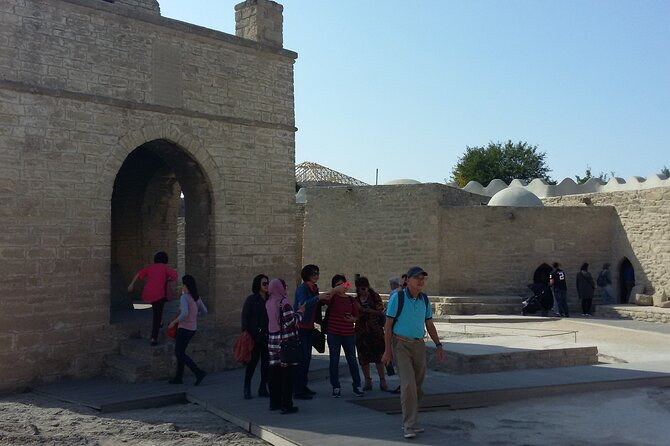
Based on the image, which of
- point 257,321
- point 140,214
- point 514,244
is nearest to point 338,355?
point 257,321

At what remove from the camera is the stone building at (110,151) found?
8.87 m

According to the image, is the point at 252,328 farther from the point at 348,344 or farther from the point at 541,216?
the point at 541,216

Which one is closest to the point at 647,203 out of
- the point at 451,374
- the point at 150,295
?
the point at 451,374

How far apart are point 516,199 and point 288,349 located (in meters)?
17.1

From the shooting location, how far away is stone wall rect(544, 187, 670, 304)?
1773 centimetres

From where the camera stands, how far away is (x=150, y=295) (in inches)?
371

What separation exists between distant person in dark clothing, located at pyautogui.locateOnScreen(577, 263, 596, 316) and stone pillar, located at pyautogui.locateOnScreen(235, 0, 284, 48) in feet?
34.4

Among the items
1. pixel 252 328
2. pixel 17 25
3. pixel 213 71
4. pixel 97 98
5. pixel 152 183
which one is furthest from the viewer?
pixel 152 183

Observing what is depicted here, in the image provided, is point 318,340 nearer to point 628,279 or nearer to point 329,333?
point 329,333

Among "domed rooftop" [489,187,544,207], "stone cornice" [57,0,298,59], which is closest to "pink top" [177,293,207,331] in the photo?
"stone cornice" [57,0,298,59]

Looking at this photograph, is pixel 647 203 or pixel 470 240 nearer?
pixel 647 203

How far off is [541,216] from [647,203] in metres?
2.74

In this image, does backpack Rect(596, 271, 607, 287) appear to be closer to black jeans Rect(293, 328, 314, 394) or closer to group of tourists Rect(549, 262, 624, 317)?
group of tourists Rect(549, 262, 624, 317)

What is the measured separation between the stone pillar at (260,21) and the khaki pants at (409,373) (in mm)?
6826
